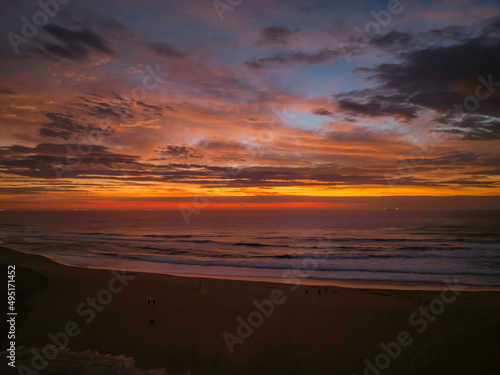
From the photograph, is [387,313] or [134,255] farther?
[134,255]

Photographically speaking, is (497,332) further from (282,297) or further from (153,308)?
(153,308)

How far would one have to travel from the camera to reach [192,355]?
804 centimetres

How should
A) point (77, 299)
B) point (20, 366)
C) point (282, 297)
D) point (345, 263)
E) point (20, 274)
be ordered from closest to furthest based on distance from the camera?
point (20, 366), point (77, 299), point (282, 297), point (20, 274), point (345, 263)

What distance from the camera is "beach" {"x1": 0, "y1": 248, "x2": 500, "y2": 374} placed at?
302 inches

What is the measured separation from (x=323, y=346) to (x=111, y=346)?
6364 mm

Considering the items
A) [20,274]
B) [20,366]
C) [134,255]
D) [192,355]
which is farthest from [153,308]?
[134,255]

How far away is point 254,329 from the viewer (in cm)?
955

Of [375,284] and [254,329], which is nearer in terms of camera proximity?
[254,329]

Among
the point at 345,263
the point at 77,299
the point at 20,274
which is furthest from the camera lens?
the point at 345,263

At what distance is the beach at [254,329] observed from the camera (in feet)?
25.1

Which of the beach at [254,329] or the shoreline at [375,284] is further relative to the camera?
the shoreline at [375,284]

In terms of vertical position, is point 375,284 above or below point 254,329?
above

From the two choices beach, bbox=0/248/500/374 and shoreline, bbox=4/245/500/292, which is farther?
shoreline, bbox=4/245/500/292

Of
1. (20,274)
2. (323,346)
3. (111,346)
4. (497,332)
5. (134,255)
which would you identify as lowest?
(497,332)
